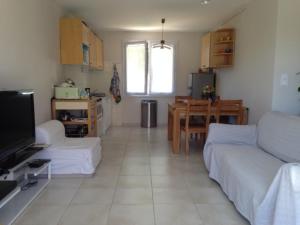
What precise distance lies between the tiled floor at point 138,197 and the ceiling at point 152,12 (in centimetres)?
264

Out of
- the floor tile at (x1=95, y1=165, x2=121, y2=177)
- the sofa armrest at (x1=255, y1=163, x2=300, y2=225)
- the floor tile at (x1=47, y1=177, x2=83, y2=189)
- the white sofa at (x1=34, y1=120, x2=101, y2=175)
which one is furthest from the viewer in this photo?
the floor tile at (x1=95, y1=165, x2=121, y2=177)

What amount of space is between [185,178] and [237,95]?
246cm

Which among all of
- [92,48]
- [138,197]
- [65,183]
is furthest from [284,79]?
[92,48]

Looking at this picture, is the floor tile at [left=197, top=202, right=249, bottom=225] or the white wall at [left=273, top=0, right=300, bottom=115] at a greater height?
the white wall at [left=273, top=0, right=300, bottom=115]

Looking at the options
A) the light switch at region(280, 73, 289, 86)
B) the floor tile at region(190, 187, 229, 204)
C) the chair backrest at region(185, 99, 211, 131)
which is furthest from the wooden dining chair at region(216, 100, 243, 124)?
the floor tile at region(190, 187, 229, 204)

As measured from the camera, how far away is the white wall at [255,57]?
3.62 metres

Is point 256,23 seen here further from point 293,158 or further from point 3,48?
point 3,48

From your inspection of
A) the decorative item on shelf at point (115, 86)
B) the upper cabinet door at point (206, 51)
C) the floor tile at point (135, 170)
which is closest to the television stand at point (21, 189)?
the floor tile at point (135, 170)

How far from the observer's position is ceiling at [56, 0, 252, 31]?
434cm

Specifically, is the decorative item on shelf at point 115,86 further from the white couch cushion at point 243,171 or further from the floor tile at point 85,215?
the floor tile at point 85,215

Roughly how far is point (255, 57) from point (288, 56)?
0.71 meters

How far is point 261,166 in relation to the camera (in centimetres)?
245

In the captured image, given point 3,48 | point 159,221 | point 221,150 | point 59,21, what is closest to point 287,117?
point 221,150

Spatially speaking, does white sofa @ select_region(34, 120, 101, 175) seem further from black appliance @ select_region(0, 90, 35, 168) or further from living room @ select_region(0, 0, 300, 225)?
black appliance @ select_region(0, 90, 35, 168)
